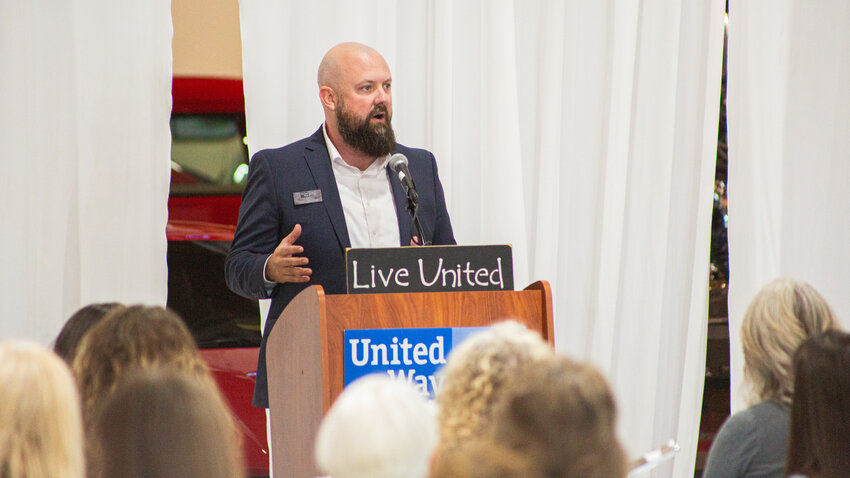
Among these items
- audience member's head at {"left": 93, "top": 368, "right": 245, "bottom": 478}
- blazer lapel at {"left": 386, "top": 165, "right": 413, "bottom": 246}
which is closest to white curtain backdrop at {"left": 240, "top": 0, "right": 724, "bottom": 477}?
blazer lapel at {"left": 386, "top": 165, "right": 413, "bottom": 246}

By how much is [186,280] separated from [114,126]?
0.75 meters

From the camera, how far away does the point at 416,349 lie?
8.51 ft

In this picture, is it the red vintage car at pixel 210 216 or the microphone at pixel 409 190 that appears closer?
the microphone at pixel 409 190

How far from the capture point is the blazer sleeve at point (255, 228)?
10.3 feet

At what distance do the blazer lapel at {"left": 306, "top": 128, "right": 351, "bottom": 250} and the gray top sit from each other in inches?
58.4

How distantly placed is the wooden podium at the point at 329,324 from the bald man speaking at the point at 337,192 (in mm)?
458

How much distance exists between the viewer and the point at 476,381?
167 cm

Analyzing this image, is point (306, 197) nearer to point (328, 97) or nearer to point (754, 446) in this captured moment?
point (328, 97)

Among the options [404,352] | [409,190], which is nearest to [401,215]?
[409,190]

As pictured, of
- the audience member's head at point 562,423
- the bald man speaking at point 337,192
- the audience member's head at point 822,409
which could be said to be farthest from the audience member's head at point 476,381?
the bald man speaking at point 337,192

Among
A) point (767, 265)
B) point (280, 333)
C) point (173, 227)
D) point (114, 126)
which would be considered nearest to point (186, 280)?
point (173, 227)

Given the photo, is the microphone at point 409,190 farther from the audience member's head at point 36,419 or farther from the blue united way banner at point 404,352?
the audience member's head at point 36,419

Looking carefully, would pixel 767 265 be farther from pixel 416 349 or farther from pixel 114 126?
pixel 114 126

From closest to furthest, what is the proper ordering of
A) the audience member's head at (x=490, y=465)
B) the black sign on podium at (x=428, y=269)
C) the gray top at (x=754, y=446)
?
the audience member's head at (x=490, y=465) < the gray top at (x=754, y=446) < the black sign on podium at (x=428, y=269)
